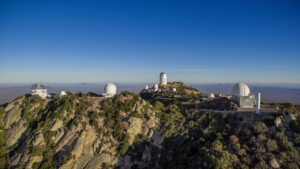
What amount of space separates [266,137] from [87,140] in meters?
26.7

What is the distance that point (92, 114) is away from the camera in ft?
154

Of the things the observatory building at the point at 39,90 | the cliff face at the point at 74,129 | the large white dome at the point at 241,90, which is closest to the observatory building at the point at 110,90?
the cliff face at the point at 74,129

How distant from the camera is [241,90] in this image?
162 ft

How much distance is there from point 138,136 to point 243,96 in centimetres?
1962

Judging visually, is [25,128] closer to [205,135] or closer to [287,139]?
[205,135]

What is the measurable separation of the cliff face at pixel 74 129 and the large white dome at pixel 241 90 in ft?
51.7

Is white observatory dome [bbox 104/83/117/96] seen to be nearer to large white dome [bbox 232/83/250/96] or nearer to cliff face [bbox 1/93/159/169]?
cliff face [bbox 1/93/159/169]

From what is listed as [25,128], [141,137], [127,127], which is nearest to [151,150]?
[141,137]

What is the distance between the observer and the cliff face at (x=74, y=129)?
41.4 meters

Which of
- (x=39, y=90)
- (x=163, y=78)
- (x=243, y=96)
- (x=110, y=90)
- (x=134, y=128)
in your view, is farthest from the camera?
(x=163, y=78)

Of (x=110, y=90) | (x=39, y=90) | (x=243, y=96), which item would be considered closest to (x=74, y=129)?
(x=110, y=90)

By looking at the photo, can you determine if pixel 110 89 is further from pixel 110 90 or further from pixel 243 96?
pixel 243 96

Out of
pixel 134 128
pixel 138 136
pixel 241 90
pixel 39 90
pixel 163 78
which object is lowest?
pixel 138 136

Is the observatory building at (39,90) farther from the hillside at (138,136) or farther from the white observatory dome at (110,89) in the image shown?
the white observatory dome at (110,89)
